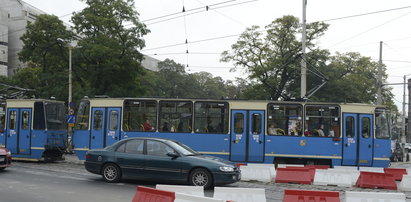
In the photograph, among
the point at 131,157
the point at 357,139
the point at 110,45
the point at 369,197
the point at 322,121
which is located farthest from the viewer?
the point at 110,45

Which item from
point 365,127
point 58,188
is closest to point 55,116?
point 58,188

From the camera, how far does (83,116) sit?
1902 cm

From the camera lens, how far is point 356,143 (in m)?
17.3

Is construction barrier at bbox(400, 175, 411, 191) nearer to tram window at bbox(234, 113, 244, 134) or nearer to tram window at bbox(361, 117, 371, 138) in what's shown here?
tram window at bbox(361, 117, 371, 138)

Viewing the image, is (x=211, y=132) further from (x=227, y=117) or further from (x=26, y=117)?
(x=26, y=117)

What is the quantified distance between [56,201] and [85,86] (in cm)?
2677

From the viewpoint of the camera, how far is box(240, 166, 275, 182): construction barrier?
14.7 metres

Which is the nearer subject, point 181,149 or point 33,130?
point 181,149

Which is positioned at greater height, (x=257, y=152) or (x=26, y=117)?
(x=26, y=117)

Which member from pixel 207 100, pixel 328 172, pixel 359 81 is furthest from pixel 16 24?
pixel 328 172

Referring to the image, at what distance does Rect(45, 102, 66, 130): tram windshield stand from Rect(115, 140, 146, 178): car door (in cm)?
831

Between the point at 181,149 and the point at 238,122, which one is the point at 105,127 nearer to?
the point at 238,122

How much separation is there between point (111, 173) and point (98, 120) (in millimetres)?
5667

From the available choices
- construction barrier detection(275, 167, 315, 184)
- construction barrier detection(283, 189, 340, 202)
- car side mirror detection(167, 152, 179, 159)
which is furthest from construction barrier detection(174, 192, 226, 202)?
construction barrier detection(275, 167, 315, 184)
